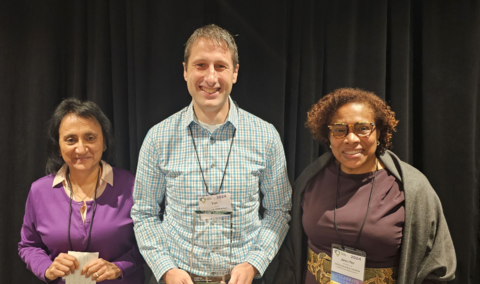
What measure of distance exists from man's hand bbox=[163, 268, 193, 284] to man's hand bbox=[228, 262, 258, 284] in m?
0.22

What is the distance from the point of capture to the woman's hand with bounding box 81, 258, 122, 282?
174cm

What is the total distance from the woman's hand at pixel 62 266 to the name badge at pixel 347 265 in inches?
54.4

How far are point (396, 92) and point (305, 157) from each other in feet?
2.61

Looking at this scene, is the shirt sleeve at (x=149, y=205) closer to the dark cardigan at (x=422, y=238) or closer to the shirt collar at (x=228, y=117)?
the shirt collar at (x=228, y=117)

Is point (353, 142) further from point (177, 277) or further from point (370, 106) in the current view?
point (177, 277)

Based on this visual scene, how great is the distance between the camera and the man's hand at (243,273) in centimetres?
162

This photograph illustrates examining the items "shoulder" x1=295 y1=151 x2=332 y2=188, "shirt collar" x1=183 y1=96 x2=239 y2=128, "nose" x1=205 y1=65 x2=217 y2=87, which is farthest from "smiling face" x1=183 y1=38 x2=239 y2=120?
"shoulder" x1=295 y1=151 x2=332 y2=188

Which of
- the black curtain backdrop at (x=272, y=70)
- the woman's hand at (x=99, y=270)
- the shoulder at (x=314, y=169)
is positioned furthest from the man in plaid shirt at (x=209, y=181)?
the black curtain backdrop at (x=272, y=70)

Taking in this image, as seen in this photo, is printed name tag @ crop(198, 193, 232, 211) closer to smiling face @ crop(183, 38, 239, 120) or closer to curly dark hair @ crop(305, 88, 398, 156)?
smiling face @ crop(183, 38, 239, 120)

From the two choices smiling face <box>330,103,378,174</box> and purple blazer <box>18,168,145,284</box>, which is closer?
smiling face <box>330,103,378,174</box>

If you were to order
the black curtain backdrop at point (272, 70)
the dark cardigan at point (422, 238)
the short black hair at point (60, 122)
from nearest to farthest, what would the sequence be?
the dark cardigan at point (422, 238), the short black hair at point (60, 122), the black curtain backdrop at point (272, 70)

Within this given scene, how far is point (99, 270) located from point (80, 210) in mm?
352

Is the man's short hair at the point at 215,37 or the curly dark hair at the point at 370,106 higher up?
the man's short hair at the point at 215,37

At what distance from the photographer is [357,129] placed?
5.31 feet
